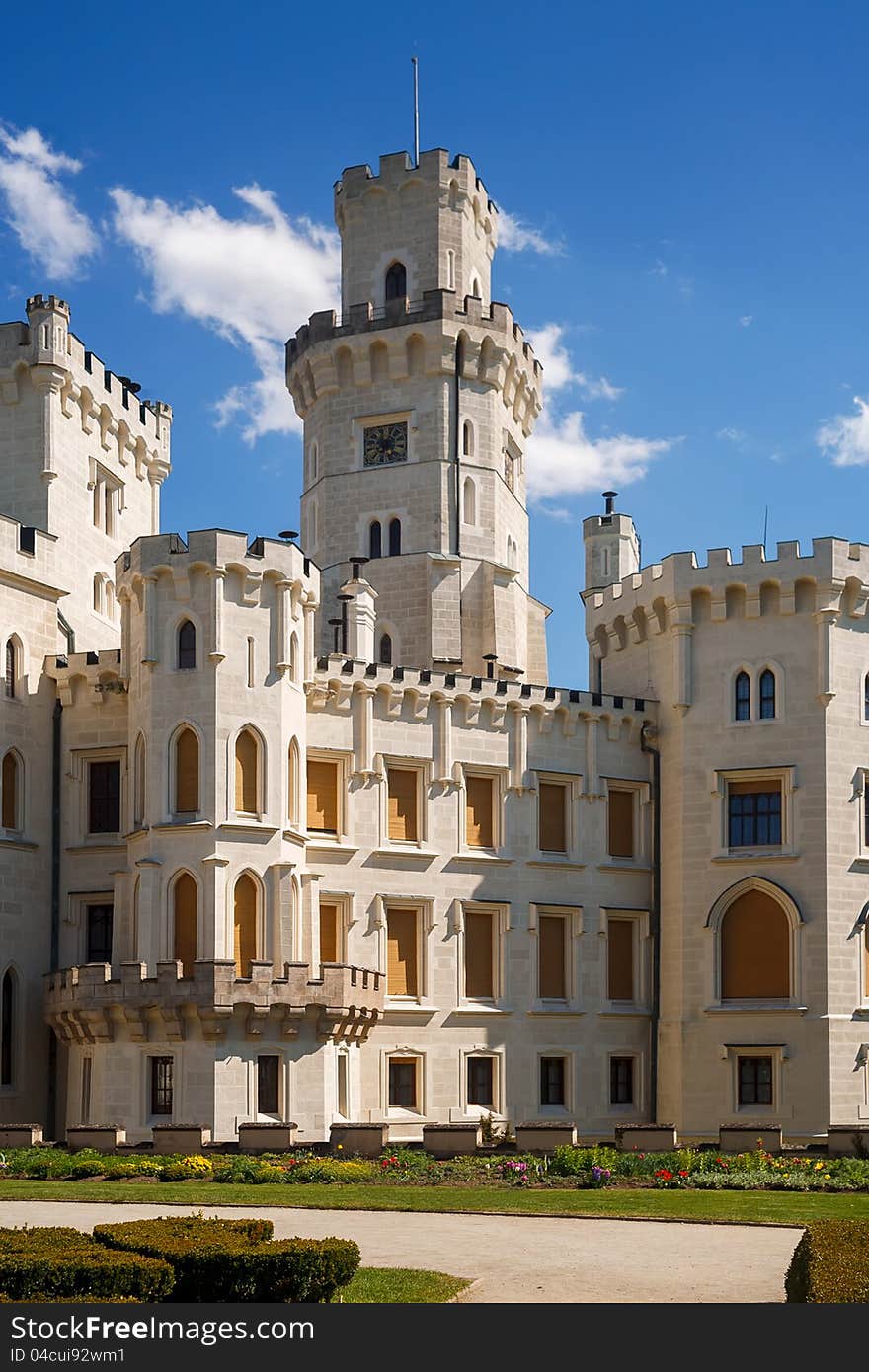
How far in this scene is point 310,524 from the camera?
60.2 metres

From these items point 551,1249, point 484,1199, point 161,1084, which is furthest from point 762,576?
point 551,1249

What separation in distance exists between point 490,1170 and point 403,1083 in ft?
44.3

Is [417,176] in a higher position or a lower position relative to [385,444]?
higher

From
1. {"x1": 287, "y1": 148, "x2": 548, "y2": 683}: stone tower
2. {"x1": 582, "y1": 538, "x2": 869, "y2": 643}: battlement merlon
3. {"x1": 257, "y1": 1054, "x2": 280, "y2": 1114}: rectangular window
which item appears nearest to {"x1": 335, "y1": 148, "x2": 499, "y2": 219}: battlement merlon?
{"x1": 287, "y1": 148, "x2": 548, "y2": 683}: stone tower

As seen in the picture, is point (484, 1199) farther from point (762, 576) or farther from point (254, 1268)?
point (762, 576)

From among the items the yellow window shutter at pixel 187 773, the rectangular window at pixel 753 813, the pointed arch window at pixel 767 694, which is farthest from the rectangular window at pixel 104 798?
the pointed arch window at pixel 767 694

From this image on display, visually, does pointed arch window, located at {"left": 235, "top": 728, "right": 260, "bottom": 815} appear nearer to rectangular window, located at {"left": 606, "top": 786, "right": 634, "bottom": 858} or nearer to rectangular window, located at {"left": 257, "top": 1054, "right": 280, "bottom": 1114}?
rectangular window, located at {"left": 257, "top": 1054, "right": 280, "bottom": 1114}

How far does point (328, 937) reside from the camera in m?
45.4

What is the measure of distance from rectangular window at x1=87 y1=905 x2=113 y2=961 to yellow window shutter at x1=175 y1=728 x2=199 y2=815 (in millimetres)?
4405

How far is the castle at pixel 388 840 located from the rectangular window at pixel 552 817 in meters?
0.10

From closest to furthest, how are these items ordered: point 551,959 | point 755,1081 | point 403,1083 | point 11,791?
point 11,791, point 403,1083, point 755,1081, point 551,959

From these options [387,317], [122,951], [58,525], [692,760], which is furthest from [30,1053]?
[387,317]

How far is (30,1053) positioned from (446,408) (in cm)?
2508

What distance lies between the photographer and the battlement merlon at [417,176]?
59.5m
